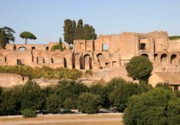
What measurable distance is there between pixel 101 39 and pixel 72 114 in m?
27.8

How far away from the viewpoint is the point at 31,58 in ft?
202

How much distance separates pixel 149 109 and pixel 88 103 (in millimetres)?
9788

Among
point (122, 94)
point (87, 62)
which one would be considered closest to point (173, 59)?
point (87, 62)

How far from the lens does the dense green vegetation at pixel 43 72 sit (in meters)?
57.4

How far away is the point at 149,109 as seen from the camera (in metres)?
35.8

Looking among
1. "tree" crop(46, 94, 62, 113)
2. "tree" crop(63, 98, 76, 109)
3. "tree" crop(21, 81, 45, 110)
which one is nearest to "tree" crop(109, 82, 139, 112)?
"tree" crop(63, 98, 76, 109)

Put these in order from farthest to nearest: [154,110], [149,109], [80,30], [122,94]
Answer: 1. [80,30]
2. [122,94]
3. [149,109]
4. [154,110]

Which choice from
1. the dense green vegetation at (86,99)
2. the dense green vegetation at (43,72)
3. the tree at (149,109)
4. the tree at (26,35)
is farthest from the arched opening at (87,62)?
the tree at (149,109)

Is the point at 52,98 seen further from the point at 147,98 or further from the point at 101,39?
the point at 101,39

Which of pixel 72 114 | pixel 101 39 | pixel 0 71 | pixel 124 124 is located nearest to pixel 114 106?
pixel 72 114

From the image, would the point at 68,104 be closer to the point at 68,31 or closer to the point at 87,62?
the point at 87,62

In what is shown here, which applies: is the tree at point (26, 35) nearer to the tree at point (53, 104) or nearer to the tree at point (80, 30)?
the tree at point (80, 30)

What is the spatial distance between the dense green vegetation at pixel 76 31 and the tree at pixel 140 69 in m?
19.2

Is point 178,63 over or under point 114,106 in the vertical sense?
over
